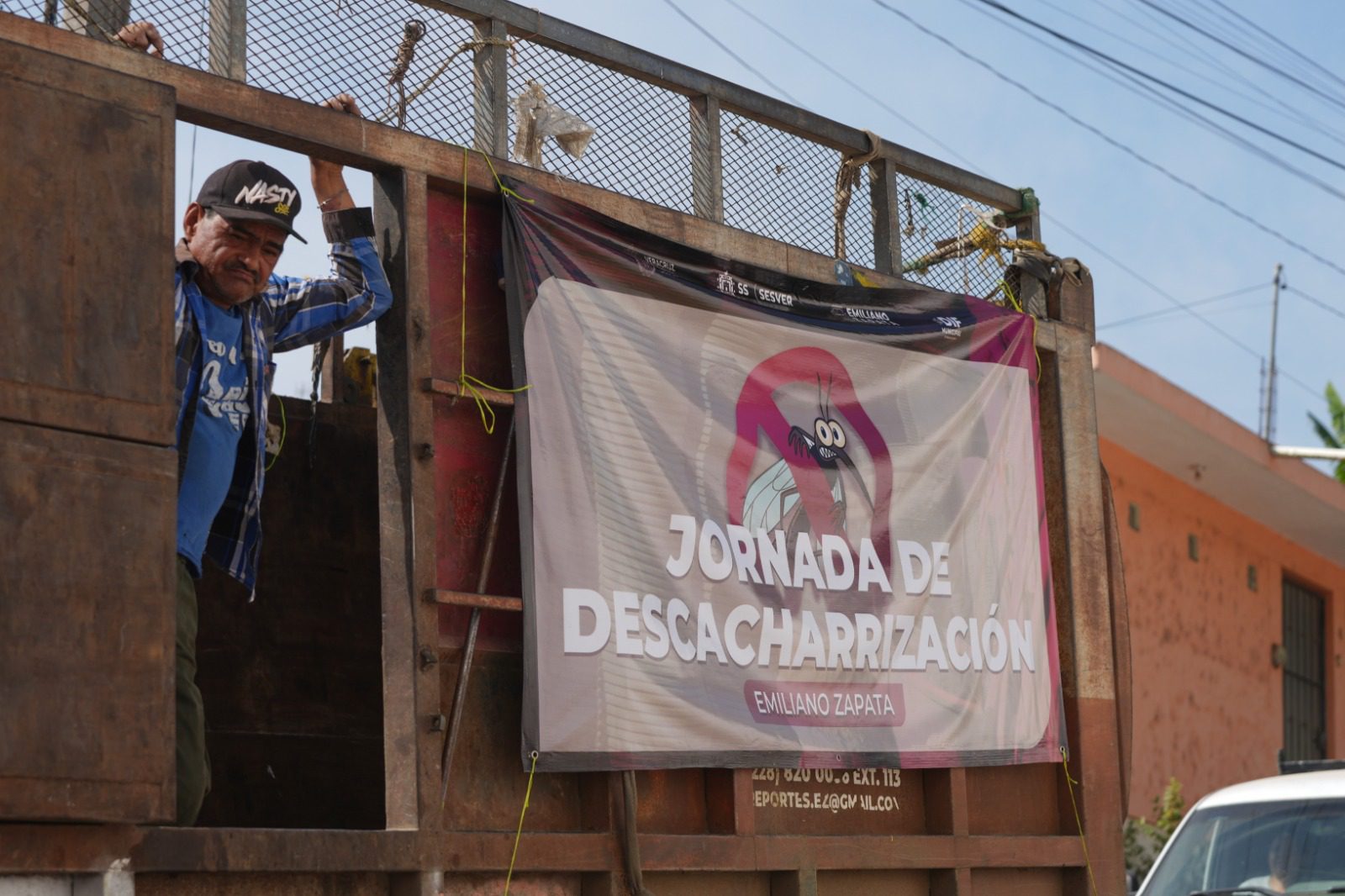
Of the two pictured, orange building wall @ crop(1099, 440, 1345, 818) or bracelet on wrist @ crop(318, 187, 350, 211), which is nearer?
bracelet on wrist @ crop(318, 187, 350, 211)

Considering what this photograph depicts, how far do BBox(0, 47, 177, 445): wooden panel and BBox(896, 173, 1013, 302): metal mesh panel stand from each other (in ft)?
12.3

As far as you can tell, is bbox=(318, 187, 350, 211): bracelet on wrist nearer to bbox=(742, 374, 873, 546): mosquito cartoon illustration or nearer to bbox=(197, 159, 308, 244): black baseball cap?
bbox=(197, 159, 308, 244): black baseball cap

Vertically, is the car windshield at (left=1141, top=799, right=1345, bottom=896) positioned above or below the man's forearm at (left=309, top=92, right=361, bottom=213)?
below

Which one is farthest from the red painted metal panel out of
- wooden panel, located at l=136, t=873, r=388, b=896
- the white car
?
the white car

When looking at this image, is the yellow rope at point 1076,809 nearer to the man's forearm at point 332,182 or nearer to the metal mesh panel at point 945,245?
the metal mesh panel at point 945,245

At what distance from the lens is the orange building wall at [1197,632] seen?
16.5 metres

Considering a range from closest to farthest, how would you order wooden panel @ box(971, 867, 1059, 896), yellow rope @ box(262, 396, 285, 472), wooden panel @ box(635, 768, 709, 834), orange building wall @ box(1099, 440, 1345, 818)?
wooden panel @ box(635, 768, 709, 834), yellow rope @ box(262, 396, 285, 472), wooden panel @ box(971, 867, 1059, 896), orange building wall @ box(1099, 440, 1345, 818)

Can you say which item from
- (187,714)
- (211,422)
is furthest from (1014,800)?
(211,422)

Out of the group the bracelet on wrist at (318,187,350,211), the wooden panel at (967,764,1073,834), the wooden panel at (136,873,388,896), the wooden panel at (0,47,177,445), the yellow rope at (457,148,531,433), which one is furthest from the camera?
the wooden panel at (967,764,1073,834)

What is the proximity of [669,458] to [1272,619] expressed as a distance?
48.4 feet

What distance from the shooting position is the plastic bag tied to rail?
21.0ft

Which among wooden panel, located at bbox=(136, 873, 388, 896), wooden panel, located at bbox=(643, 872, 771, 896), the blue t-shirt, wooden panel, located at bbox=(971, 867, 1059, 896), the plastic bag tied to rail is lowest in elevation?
wooden panel, located at bbox=(971, 867, 1059, 896)

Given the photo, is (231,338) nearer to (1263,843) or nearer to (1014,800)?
(1263,843)

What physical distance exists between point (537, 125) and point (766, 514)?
5.45 feet
